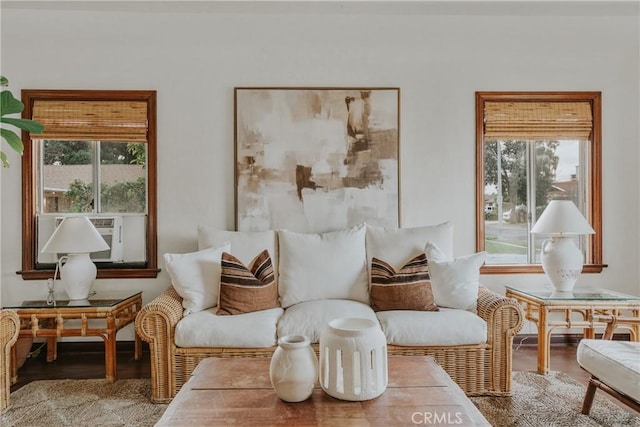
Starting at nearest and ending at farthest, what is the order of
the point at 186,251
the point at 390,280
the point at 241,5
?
the point at 390,280
the point at 241,5
the point at 186,251

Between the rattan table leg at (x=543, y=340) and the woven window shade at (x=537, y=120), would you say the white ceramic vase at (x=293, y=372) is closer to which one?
the rattan table leg at (x=543, y=340)

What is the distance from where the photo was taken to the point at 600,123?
347 cm

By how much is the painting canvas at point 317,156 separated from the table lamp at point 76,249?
1.09 meters

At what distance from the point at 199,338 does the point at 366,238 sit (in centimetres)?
139

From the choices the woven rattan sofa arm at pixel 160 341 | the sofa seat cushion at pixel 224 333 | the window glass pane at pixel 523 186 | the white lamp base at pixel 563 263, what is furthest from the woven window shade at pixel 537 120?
the woven rattan sofa arm at pixel 160 341

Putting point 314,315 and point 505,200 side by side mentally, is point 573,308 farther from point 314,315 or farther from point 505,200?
point 314,315

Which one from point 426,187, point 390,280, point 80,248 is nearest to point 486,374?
point 390,280

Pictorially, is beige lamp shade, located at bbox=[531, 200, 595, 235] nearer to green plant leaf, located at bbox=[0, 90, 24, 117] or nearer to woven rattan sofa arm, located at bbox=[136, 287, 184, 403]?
woven rattan sofa arm, located at bbox=[136, 287, 184, 403]

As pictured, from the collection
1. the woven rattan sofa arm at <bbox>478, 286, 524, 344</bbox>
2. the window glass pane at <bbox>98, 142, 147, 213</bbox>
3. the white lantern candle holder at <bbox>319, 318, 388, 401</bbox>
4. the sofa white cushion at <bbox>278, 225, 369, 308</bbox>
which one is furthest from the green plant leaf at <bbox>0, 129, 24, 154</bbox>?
the woven rattan sofa arm at <bbox>478, 286, 524, 344</bbox>

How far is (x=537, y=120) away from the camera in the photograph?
3.46 m

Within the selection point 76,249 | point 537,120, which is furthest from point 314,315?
point 537,120

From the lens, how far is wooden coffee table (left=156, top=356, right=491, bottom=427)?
1.34m

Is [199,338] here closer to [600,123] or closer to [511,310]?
[511,310]

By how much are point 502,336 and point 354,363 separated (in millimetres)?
1474
